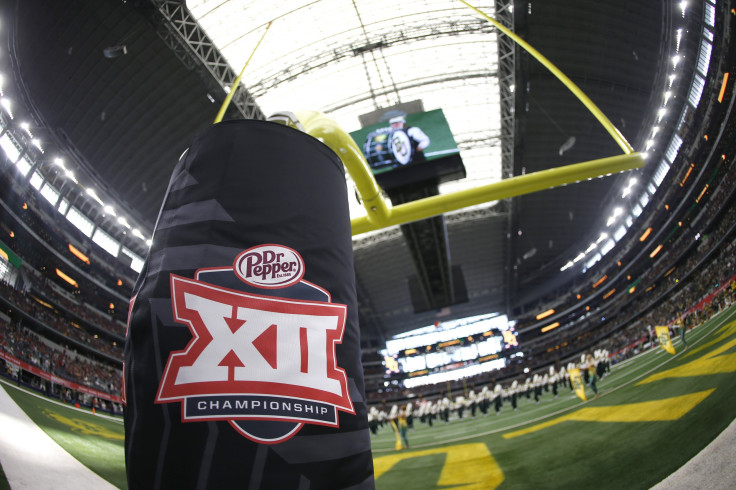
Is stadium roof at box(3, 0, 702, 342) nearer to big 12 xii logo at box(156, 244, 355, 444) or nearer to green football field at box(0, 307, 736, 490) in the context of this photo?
green football field at box(0, 307, 736, 490)

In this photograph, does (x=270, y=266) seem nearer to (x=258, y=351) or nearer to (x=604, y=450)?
(x=258, y=351)

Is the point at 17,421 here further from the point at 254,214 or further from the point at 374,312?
the point at 374,312

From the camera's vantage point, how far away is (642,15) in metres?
17.7

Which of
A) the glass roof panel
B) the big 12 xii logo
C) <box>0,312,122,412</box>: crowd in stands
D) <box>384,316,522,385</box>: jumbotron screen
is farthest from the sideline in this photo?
<box>384,316,522,385</box>: jumbotron screen

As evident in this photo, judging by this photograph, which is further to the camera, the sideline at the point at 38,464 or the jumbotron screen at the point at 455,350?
the jumbotron screen at the point at 455,350

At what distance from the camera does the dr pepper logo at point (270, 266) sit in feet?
3.26

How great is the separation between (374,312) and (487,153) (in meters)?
25.7

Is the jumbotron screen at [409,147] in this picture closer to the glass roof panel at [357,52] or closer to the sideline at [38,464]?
the glass roof panel at [357,52]

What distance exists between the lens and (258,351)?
92 cm

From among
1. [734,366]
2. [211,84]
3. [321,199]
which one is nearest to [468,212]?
[211,84]

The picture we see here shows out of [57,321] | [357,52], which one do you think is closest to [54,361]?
[57,321]

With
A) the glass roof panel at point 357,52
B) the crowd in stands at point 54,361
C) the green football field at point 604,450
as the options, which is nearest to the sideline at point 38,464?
the green football field at point 604,450

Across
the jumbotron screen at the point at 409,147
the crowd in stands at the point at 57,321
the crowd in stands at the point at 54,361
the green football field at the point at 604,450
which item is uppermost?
the jumbotron screen at the point at 409,147

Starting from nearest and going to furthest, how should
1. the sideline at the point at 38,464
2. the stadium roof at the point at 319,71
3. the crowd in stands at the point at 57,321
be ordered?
1. the sideline at the point at 38,464
2. the stadium roof at the point at 319,71
3. the crowd in stands at the point at 57,321
